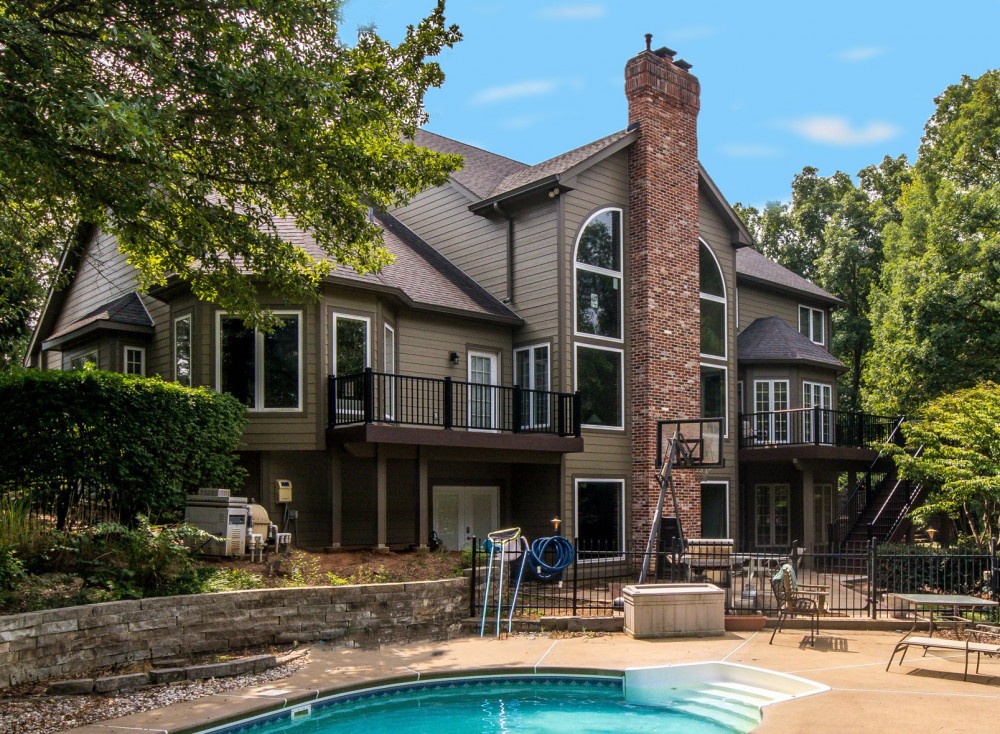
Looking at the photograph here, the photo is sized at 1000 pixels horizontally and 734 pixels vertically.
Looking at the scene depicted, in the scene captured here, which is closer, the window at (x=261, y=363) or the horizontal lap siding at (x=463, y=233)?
the window at (x=261, y=363)

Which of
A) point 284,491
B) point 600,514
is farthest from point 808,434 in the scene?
point 284,491

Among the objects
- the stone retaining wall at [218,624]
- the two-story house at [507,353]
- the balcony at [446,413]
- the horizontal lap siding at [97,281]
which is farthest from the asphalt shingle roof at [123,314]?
the stone retaining wall at [218,624]

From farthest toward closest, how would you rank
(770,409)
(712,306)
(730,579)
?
(770,409) → (712,306) → (730,579)

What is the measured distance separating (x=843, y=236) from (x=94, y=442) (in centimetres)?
3129

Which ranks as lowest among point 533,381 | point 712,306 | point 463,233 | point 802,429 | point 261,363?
point 802,429

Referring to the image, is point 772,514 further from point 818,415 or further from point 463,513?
point 463,513

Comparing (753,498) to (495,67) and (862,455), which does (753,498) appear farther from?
(495,67)

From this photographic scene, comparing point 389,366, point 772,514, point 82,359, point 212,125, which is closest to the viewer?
point 212,125

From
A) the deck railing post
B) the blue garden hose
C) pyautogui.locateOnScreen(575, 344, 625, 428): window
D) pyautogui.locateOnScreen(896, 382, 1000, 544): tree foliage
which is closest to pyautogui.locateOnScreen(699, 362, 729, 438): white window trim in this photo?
pyautogui.locateOnScreen(575, 344, 625, 428): window

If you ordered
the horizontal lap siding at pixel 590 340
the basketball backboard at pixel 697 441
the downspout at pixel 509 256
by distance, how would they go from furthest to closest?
the downspout at pixel 509 256, the horizontal lap siding at pixel 590 340, the basketball backboard at pixel 697 441

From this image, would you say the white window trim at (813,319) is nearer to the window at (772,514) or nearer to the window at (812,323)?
the window at (812,323)

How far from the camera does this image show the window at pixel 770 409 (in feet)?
73.0

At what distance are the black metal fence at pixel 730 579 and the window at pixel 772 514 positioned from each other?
17.4ft

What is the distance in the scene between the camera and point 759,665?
33.2ft
